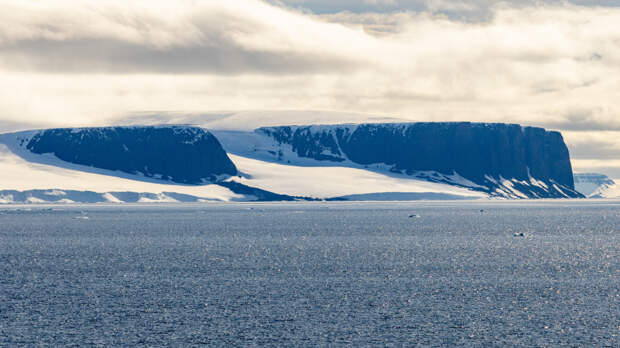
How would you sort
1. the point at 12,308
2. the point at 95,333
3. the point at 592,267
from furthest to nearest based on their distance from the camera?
the point at 592,267 → the point at 12,308 → the point at 95,333

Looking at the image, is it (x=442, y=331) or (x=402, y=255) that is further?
(x=402, y=255)

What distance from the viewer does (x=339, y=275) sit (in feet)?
137

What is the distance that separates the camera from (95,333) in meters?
26.0

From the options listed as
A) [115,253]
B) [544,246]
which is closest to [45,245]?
[115,253]

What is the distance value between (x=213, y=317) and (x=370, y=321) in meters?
5.34

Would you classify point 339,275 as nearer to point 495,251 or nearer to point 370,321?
point 370,321

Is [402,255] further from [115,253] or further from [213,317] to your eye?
[213,317]

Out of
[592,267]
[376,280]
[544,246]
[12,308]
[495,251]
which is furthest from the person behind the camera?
[544,246]

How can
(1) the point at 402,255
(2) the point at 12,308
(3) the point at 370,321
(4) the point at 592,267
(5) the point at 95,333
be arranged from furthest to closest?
1. (1) the point at 402,255
2. (4) the point at 592,267
3. (2) the point at 12,308
4. (3) the point at 370,321
5. (5) the point at 95,333

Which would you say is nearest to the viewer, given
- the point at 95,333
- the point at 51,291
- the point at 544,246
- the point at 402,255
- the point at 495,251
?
the point at 95,333

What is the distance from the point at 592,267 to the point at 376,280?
1370 cm

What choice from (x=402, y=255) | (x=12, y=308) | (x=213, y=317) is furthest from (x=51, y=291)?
(x=402, y=255)

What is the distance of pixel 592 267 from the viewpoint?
4609cm

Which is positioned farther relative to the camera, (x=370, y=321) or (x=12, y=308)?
(x=12, y=308)
